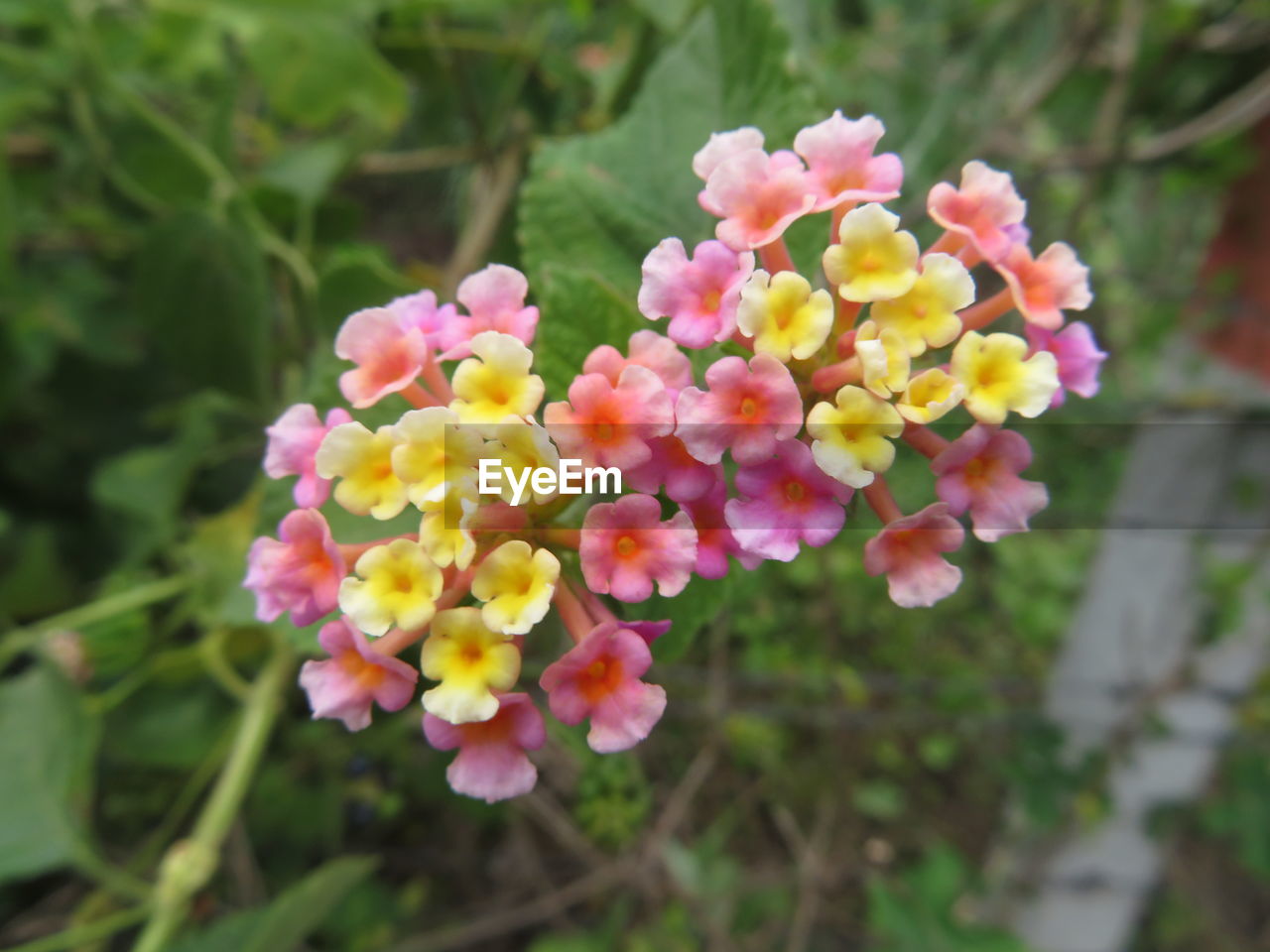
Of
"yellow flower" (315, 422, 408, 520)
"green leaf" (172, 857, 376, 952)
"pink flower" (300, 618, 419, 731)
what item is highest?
"yellow flower" (315, 422, 408, 520)

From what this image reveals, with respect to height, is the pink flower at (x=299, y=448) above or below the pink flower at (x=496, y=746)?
above

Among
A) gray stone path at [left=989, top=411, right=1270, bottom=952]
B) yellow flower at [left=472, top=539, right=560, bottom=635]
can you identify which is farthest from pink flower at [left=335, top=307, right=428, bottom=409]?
gray stone path at [left=989, top=411, right=1270, bottom=952]

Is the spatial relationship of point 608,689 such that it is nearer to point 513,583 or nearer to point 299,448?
point 513,583

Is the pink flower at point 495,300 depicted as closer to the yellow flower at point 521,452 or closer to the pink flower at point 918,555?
the yellow flower at point 521,452

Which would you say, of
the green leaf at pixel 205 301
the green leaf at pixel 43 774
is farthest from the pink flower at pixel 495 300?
the green leaf at pixel 43 774

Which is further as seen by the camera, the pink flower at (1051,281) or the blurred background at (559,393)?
the blurred background at (559,393)

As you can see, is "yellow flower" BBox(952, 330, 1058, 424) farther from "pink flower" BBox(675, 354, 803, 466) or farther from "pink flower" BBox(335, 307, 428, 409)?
"pink flower" BBox(335, 307, 428, 409)
